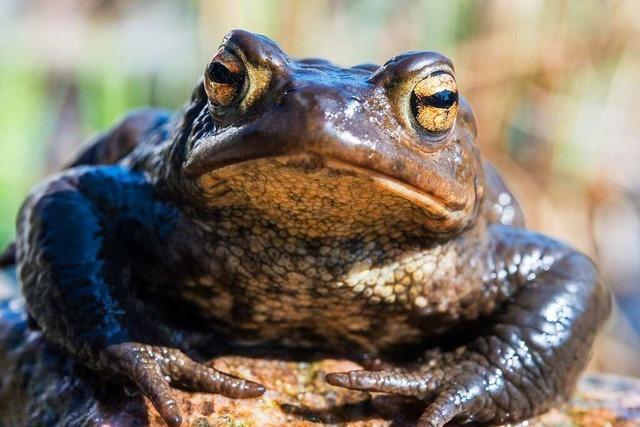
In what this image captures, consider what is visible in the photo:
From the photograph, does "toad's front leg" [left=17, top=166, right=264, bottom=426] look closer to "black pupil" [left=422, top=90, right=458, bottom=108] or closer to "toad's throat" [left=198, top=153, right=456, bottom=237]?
"toad's throat" [left=198, top=153, right=456, bottom=237]

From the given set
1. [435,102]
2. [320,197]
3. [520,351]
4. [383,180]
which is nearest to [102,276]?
[320,197]

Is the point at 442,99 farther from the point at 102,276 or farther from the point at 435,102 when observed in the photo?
the point at 102,276

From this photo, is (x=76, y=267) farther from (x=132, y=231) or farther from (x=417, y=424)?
(x=417, y=424)

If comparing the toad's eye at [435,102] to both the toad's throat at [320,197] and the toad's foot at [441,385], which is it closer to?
the toad's throat at [320,197]

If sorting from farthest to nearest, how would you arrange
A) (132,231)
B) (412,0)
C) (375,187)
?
(412,0), (132,231), (375,187)

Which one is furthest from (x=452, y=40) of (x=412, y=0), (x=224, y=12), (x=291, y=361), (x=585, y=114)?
(x=291, y=361)

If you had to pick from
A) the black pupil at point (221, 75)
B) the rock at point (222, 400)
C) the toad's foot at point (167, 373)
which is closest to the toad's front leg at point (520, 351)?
the rock at point (222, 400)
